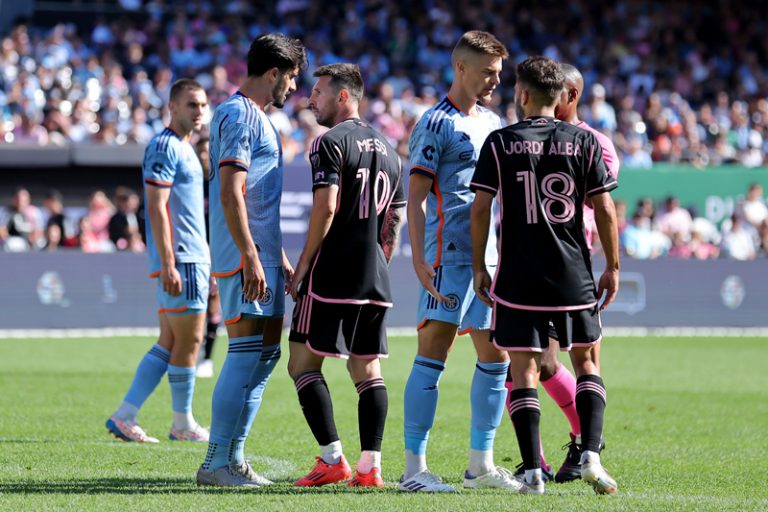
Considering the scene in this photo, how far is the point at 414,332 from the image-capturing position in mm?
20516

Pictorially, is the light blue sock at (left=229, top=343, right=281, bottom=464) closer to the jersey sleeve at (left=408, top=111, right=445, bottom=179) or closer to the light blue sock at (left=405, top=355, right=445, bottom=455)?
the light blue sock at (left=405, top=355, right=445, bottom=455)

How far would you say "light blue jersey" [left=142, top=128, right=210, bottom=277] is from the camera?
8156 mm

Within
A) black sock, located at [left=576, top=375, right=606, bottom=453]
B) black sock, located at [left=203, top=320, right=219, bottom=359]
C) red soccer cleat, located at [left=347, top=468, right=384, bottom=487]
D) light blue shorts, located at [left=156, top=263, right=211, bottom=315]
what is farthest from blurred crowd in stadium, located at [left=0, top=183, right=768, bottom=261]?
black sock, located at [left=576, top=375, right=606, bottom=453]

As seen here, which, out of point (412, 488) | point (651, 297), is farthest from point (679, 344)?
point (412, 488)

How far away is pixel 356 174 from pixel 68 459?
2555 mm

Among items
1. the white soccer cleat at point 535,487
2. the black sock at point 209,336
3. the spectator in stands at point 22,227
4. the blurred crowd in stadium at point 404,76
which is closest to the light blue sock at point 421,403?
the white soccer cleat at point 535,487

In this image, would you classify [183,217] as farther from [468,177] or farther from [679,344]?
[679,344]

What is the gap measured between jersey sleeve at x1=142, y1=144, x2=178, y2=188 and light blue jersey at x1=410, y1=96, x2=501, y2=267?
7.00 ft

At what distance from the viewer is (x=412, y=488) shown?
6.33m

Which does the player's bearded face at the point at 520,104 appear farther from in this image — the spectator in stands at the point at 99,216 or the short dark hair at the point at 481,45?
the spectator in stands at the point at 99,216

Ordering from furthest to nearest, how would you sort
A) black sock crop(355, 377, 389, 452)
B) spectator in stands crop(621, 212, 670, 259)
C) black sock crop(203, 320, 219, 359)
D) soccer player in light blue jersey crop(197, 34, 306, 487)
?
spectator in stands crop(621, 212, 670, 259) < black sock crop(203, 320, 219, 359) < black sock crop(355, 377, 389, 452) < soccer player in light blue jersey crop(197, 34, 306, 487)

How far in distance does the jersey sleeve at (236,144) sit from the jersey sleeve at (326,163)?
35cm

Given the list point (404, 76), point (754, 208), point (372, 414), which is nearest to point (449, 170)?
point (372, 414)

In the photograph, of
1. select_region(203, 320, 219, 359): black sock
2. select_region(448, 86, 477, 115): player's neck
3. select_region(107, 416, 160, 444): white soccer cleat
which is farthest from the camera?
select_region(203, 320, 219, 359): black sock
